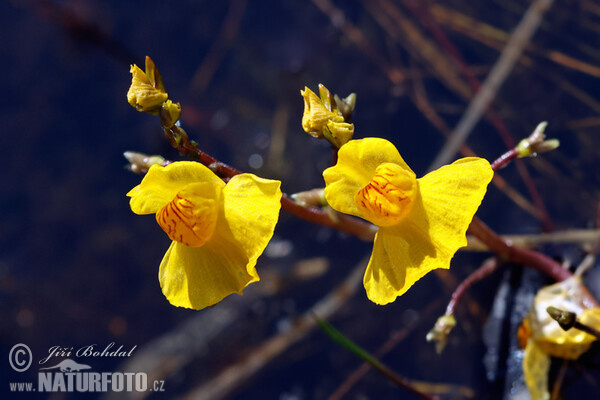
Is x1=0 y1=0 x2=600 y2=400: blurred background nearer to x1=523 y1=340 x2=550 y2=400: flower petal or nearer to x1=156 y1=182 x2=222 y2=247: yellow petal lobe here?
x1=523 y1=340 x2=550 y2=400: flower petal

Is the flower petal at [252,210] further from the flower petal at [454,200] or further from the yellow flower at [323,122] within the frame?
the flower petal at [454,200]

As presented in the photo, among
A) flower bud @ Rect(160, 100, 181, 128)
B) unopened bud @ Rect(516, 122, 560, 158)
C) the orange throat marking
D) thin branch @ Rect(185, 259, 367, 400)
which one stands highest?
flower bud @ Rect(160, 100, 181, 128)

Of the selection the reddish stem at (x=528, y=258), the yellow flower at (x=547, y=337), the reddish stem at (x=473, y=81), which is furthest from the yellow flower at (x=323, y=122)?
the reddish stem at (x=473, y=81)

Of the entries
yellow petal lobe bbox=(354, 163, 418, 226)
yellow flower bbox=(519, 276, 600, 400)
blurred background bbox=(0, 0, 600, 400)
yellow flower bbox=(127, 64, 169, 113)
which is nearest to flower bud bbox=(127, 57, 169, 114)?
yellow flower bbox=(127, 64, 169, 113)

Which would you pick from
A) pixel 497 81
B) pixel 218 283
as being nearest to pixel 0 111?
pixel 218 283

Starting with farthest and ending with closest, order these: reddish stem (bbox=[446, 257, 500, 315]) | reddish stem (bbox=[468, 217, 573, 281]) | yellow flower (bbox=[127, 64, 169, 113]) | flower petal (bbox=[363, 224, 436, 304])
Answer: reddish stem (bbox=[468, 217, 573, 281]) → reddish stem (bbox=[446, 257, 500, 315]) → flower petal (bbox=[363, 224, 436, 304]) → yellow flower (bbox=[127, 64, 169, 113])
